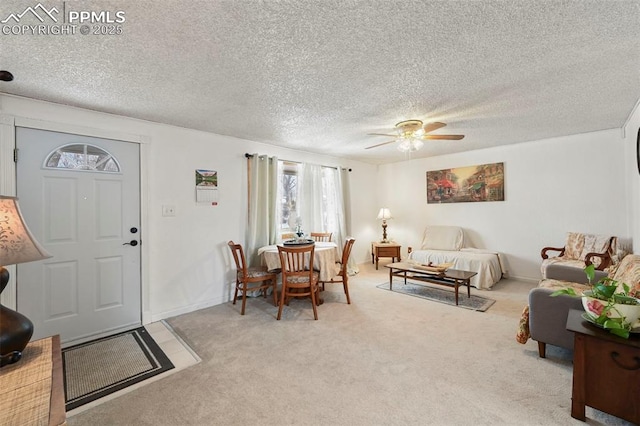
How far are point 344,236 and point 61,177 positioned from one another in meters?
4.20

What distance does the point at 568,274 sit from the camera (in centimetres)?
305

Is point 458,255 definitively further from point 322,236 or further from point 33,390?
point 33,390

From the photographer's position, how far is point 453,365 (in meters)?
2.18

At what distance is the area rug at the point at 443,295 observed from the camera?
3.47 metres

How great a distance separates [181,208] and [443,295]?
383cm

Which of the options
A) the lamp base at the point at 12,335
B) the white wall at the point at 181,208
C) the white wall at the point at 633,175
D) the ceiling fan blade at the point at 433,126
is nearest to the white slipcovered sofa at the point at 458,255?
the white wall at the point at 633,175

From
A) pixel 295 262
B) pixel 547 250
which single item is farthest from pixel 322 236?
pixel 547 250

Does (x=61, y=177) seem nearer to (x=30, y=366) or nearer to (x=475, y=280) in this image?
(x=30, y=366)

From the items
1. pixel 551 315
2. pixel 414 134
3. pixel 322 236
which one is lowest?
pixel 551 315

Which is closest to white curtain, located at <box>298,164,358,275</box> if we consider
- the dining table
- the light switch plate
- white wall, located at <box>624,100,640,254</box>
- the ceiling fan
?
the dining table

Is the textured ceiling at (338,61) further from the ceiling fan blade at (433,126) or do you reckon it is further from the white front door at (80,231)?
the white front door at (80,231)

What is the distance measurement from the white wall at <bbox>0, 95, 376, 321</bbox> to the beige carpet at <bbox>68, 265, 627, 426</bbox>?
0.46 meters

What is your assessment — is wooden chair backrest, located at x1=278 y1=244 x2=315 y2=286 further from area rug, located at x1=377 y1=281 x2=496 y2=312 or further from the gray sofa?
the gray sofa

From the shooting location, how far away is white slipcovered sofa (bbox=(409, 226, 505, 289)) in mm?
4168
